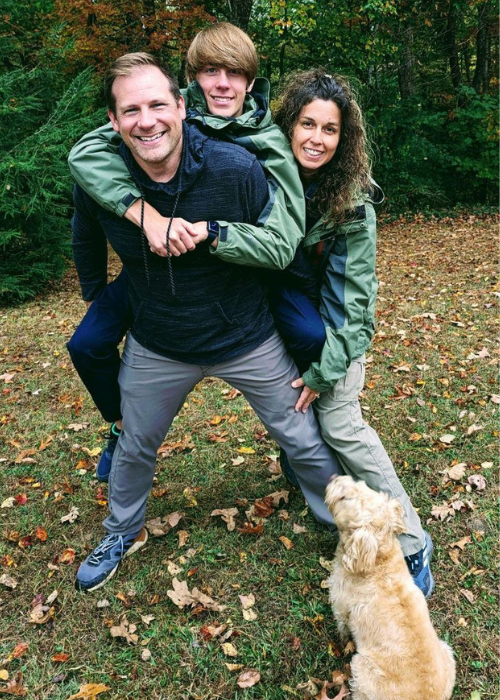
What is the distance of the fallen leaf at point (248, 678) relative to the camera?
8.82ft

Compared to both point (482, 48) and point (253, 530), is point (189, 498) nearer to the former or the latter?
point (253, 530)

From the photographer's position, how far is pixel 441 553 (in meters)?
3.37

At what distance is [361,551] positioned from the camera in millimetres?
2471

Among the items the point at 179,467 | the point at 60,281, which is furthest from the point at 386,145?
the point at 179,467

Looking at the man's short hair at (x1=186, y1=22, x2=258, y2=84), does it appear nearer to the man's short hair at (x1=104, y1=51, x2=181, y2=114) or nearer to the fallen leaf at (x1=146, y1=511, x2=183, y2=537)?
the man's short hair at (x1=104, y1=51, x2=181, y2=114)

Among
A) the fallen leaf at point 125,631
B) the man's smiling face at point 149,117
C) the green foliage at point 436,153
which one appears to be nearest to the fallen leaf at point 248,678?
the fallen leaf at point 125,631

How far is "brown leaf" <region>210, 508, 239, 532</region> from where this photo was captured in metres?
3.73

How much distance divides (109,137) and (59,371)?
4.32m

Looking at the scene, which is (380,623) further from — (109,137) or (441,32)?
(441,32)

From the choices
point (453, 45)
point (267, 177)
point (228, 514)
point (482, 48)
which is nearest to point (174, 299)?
point (267, 177)

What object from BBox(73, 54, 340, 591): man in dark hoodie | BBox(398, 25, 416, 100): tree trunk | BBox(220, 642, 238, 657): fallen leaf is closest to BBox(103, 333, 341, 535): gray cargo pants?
BBox(73, 54, 340, 591): man in dark hoodie

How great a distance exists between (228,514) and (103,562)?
0.92 m

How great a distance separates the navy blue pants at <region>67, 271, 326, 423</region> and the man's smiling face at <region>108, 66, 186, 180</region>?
91 cm

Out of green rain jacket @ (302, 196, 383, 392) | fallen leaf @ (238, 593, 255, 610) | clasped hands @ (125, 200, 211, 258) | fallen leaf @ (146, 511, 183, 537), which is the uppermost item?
clasped hands @ (125, 200, 211, 258)
